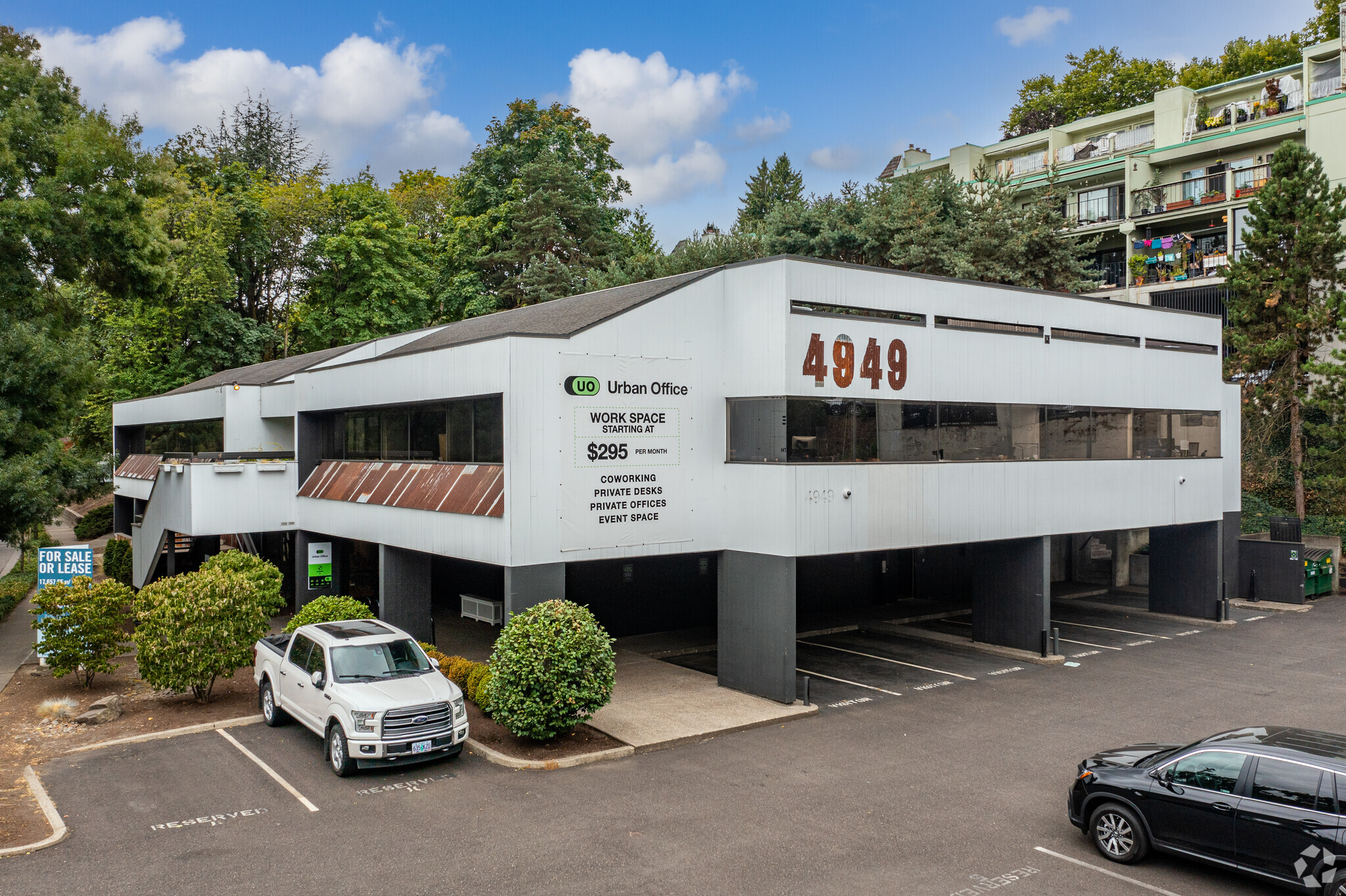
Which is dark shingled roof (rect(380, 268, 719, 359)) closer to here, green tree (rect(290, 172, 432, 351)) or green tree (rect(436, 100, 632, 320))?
green tree (rect(436, 100, 632, 320))

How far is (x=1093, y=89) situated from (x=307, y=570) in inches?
2376

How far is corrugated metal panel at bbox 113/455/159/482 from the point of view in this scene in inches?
1211

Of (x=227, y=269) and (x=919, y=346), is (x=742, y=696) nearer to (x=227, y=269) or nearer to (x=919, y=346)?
(x=919, y=346)

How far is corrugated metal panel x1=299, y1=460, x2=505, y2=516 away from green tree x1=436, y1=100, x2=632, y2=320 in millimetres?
21032

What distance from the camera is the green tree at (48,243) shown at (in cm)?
2141

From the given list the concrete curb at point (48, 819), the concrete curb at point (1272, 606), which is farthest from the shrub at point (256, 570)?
the concrete curb at point (1272, 606)

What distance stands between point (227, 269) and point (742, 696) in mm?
37150

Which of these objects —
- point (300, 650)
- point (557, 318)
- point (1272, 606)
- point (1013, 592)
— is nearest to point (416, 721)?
point (300, 650)

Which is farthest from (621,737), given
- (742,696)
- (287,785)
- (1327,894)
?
(1327,894)

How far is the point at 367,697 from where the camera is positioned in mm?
12883

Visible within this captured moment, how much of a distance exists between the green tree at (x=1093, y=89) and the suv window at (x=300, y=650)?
5747 centimetres

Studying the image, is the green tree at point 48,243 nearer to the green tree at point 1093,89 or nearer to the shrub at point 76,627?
the shrub at point 76,627

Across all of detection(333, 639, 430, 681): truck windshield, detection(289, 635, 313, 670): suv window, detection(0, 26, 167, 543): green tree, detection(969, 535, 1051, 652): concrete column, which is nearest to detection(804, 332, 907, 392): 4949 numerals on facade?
detection(969, 535, 1051, 652): concrete column

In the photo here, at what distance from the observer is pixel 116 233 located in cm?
2328
